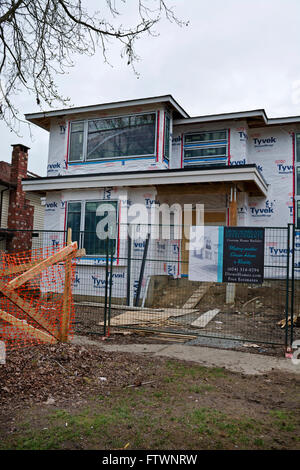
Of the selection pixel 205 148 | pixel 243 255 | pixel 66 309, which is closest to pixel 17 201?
pixel 205 148

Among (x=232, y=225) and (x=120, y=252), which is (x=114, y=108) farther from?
(x=232, y=225)

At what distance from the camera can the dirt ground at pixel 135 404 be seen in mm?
3684

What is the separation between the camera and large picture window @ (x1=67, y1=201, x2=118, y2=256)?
14016 millimetres

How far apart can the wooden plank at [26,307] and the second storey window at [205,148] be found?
403 inches

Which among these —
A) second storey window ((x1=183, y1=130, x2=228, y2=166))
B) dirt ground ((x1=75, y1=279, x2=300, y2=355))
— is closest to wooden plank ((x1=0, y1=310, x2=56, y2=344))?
dirt ground ((x1=75, y1=279, x2=300, y2=355))

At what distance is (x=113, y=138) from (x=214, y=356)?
33.9 feet

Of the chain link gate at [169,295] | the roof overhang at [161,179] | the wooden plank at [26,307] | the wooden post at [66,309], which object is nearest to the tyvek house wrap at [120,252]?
the chain link gate at [169,295]

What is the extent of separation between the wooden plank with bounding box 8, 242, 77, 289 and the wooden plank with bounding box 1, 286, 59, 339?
115 mm

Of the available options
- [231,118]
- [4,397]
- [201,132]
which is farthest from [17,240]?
[4,397]

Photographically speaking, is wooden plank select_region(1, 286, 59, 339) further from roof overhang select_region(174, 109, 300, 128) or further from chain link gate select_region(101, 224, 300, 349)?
roof overhang select_region(174, 109, 300, 128)

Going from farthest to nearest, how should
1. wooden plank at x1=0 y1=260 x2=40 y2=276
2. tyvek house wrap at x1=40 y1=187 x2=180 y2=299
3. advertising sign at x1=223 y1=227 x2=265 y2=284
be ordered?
tyvek house wrap at x1=40 y1=187 x2=180 y2=299 < advertising sign at x1=223 y1=227 x2=265 y2=284 < wooden plank at x1=0 y1=260 x2=40 y2=276
